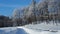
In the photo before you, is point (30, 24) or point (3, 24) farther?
point (3, 24)

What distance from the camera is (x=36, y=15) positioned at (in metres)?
22.7

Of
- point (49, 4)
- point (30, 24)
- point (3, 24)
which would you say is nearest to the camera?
point (30, 24)

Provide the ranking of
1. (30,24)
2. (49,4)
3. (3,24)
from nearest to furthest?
(30,24) < (49,4) < (3,24)

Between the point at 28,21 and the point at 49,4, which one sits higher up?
the point at 49,4

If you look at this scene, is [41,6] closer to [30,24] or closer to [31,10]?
[31,10]

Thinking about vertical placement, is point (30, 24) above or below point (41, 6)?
below

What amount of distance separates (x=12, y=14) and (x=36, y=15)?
4063mm

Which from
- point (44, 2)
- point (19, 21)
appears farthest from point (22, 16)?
point (44, 2)

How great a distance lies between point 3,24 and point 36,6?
5892 millimetres

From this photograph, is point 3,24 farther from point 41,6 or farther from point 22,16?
point 41,6

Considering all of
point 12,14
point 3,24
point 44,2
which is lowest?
point 3,24

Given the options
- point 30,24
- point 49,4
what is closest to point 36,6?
point 49,4

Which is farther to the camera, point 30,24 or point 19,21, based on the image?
point 19,21

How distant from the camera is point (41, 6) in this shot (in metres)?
23.5
